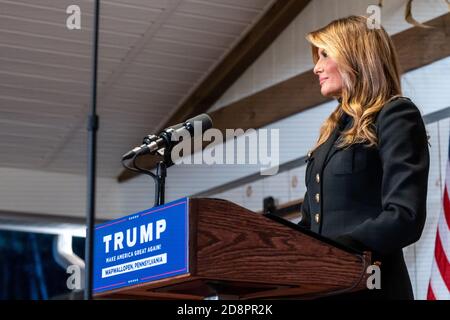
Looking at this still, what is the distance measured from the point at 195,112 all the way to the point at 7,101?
1.21 meters

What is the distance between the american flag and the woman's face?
258 centimetres

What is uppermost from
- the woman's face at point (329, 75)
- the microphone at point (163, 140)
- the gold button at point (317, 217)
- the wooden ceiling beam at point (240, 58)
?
the wooden ceiling beam at point (240, 58)

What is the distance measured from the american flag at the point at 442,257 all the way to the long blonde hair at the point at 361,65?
255cm

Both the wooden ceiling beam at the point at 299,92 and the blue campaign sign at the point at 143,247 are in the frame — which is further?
the wooden ceiling beam at the point at 299,92

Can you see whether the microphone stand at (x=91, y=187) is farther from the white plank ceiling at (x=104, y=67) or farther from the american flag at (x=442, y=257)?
the white plank ceiling at (x=104, y=67)

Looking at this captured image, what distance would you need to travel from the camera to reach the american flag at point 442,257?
4.27m

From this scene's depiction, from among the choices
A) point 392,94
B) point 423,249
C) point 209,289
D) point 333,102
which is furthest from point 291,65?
point 209,289

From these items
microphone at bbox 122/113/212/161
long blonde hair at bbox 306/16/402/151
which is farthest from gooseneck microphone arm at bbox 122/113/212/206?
long blonde hair at bbox 306/16/402/151

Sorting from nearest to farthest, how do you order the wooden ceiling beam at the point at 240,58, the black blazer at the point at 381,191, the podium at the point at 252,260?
the podium at the point at 252,260
the black blazer at the point at 381,191
the wooden ceiling beam at the point at 240,58

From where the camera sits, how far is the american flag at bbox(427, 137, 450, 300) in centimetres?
427

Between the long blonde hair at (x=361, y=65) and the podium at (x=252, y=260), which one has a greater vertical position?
the long blonde hair at (x=361, y=65)

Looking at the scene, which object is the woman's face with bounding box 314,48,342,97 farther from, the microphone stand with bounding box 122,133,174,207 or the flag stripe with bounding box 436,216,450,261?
the flag stripe with bounding box 436,216,450,261

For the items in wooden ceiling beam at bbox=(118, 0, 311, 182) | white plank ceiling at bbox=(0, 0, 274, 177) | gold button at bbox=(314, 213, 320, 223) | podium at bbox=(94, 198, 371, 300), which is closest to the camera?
podium at bbox=(94, 198, 371, 300)

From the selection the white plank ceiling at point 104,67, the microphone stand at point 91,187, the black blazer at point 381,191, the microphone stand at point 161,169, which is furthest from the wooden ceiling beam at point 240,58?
the microphone stand at point 91,187
